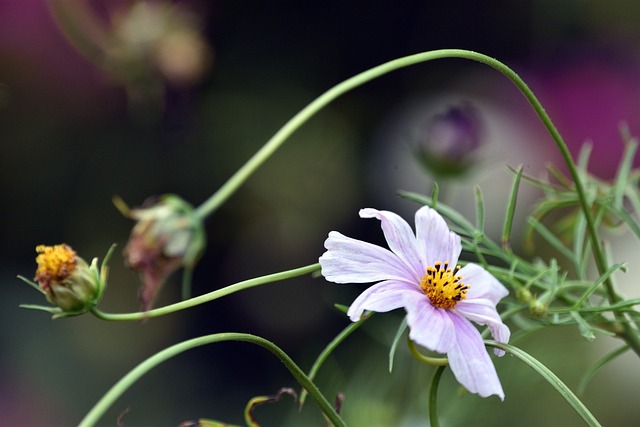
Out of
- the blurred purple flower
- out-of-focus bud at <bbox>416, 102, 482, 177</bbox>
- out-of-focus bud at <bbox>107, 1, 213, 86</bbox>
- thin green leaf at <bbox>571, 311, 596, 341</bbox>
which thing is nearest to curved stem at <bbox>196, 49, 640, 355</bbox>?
thin green leaf at <bbox>571, 311, 596, 341</bbox>

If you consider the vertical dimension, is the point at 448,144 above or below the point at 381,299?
above

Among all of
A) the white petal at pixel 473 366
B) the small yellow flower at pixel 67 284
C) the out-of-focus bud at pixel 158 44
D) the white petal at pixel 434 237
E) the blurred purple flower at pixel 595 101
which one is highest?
the out-of-focus bud at pixel 158 44

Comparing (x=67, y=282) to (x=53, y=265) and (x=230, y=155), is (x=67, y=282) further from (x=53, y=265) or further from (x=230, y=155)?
(x=230, y=155)

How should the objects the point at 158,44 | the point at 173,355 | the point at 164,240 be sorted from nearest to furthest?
the point at 173,355, the point at 164,240, the point at 158,44

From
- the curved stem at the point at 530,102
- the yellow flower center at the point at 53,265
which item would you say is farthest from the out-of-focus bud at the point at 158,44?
the yellow flower center at the point at 53,265

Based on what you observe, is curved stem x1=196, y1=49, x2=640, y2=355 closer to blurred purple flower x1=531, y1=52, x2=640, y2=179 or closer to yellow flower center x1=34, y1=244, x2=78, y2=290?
yellow flower center x1=34, y1=244, x2=78, y2=290

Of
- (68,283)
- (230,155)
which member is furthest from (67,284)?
(230,155)

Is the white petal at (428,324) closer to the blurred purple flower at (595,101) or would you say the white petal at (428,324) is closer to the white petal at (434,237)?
the white petal at (434,237)
